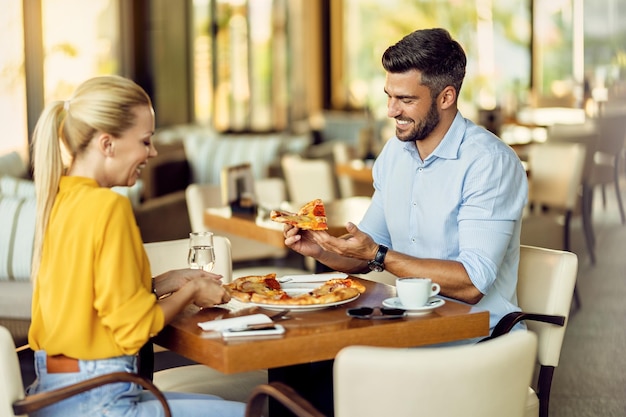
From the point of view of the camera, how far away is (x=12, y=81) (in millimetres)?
8680

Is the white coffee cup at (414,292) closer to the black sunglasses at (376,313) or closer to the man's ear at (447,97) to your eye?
the black sunglasses at (376,313)

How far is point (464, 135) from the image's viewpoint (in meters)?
3.15

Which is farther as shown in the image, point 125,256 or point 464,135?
→ point 464,135

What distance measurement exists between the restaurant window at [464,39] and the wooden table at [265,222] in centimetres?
1000

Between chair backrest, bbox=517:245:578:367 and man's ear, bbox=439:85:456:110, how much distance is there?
21.9 inches

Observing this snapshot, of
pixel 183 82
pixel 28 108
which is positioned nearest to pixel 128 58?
pixel 183 82

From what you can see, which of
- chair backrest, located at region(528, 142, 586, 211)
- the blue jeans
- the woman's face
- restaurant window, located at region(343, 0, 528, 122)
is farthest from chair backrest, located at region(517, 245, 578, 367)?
restaurant window, located at region(343, 0, 528, 122)

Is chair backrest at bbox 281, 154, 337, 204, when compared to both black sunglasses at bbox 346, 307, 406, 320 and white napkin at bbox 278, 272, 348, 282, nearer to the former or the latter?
white napkin at bbox 278, 272, 348, 282

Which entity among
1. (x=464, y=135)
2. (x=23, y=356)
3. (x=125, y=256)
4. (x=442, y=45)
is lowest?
(x=23, y=356)

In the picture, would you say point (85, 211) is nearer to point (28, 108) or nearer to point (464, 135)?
point (464, 135)

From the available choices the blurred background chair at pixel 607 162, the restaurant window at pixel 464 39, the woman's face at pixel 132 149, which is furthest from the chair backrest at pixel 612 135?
the restaurant window at pixel 464 39

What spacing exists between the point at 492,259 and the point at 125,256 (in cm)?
110

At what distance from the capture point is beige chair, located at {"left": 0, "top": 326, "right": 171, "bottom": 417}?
2334mm

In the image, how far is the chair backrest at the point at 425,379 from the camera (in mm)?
2025
